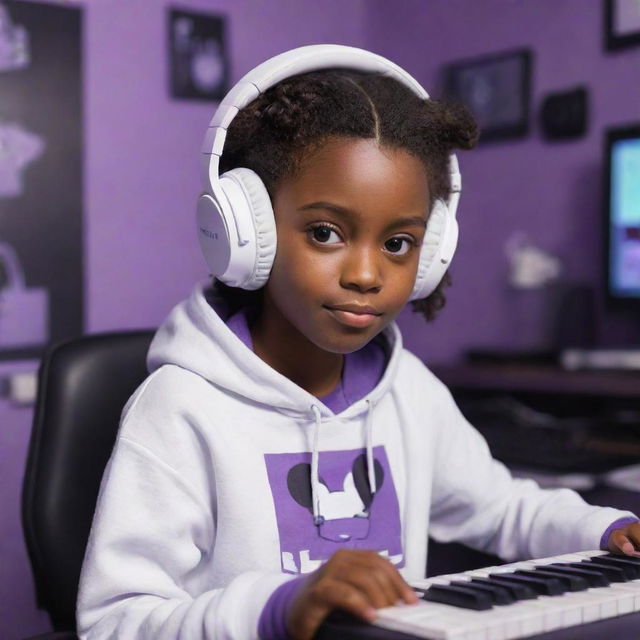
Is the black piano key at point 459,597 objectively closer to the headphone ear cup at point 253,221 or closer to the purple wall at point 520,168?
the headphone ear cup at point 253,221

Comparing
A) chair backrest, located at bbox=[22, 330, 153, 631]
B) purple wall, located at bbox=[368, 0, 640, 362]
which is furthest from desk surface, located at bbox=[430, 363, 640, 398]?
chair backrest, located at bbox=[22, 330, 153, 631]

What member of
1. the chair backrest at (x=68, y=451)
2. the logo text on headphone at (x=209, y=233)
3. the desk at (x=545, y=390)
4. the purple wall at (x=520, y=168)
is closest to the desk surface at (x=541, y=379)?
the desk at (x=545, y=390)

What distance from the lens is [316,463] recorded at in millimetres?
1002

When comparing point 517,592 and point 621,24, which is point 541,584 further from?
point 621,24

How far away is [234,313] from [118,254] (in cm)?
146

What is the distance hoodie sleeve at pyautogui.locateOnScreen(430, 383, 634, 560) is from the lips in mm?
300

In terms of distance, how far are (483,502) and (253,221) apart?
0.46 meters

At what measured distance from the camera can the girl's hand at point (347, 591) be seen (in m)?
0.65

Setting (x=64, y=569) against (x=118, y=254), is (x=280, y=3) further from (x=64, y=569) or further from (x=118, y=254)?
(x=64, y=569)

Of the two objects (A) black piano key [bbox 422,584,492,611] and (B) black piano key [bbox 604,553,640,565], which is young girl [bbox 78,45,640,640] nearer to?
(B) black piano key [bbox 604,553,640,565]

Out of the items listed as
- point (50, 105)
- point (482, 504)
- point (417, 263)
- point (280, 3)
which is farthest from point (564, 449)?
point (280, 3)

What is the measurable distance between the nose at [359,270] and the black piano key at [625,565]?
1.06 ft

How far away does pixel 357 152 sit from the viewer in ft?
3.07

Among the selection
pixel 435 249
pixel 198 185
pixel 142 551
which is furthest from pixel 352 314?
pixel 198 185
